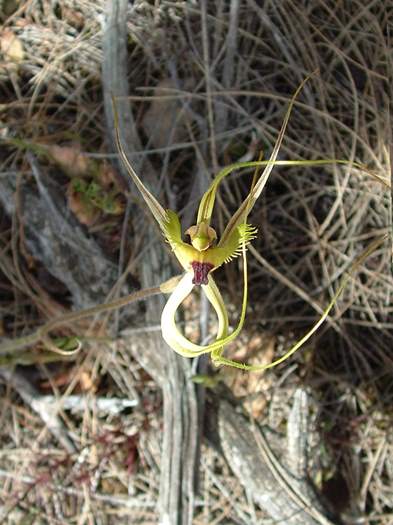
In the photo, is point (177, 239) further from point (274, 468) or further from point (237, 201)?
point (274, 468)

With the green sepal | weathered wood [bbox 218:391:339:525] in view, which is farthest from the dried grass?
the green sepal

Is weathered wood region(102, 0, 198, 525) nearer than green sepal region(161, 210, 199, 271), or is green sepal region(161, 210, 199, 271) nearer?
green sepal region(161, 210, 199, 271)

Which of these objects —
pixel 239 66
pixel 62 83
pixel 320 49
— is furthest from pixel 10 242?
pixel 320 49

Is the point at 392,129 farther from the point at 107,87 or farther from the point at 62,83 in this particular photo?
the point at 62,83

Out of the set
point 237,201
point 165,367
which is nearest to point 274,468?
point 165,367

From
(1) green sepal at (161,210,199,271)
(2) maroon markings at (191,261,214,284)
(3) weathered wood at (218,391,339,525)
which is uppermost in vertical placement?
(1) green sepal at (161,210,199,271)

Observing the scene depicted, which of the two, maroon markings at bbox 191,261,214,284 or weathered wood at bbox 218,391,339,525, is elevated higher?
maroon markings at bbox 191,261,214,284

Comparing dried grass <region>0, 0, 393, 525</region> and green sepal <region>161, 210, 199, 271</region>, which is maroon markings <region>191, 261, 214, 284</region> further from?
dried grass <region>0, 0, 393, 525</region>

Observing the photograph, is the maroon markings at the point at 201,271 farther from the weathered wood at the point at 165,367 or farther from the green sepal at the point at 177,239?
the weathered wood at the point at 165,367

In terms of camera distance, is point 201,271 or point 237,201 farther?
point 237,201
